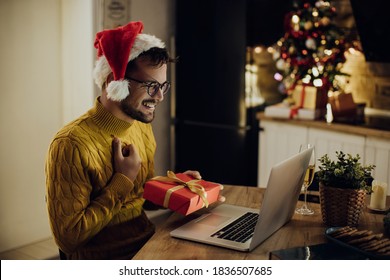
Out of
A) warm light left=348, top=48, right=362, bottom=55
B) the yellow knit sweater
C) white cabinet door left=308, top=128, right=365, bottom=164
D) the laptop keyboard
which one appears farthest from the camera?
warm light left=348, top=48, right=362, bottom=55

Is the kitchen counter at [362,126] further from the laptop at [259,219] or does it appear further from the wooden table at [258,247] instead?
the laptop at [259,219]

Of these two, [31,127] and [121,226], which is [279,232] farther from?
[31,127]

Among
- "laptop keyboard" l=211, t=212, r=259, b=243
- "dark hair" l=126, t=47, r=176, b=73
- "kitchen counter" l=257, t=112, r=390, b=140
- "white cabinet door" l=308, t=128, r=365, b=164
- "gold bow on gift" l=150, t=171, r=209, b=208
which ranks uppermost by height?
"dark hair" l=126, t=47, r=176, b=73

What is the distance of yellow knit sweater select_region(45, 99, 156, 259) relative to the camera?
5.99 feet

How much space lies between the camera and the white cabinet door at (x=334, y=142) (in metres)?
3.51

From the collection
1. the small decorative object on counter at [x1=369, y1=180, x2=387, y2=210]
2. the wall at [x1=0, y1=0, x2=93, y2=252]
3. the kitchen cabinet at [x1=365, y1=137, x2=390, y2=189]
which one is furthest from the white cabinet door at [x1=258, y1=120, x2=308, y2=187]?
→ the small decorative object on counter at [x1=369, y1=180, x2=387, y2=210]

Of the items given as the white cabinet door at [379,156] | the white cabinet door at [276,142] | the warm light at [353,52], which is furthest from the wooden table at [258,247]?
the warm light at [353,52]

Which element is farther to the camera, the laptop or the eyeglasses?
the eyeglasses

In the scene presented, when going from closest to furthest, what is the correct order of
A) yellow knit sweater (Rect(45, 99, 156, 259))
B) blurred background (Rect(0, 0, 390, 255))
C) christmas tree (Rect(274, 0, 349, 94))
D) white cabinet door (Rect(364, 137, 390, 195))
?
yellow knit sweater (Rect(45, 99, 156, 259)) → white cabinet door (Rect(364, 137, 390, 195)) → blurred background (Rect(0, 0, 390, 255)) → christmas tree (Rect(274, 0, 349, 94))

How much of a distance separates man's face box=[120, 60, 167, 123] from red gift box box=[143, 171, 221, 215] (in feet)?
0.84

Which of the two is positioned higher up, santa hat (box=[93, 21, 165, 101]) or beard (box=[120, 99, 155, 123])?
santa hat (box=[93, 21, 165, 101])

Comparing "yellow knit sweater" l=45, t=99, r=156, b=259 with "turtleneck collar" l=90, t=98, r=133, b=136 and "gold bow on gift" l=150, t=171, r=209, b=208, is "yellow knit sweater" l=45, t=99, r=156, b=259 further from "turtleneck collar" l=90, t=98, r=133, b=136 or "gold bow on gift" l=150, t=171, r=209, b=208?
"gold bow on gift" l=150, t=171, r=209, b=208

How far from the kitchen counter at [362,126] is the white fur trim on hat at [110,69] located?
180 centimetres
